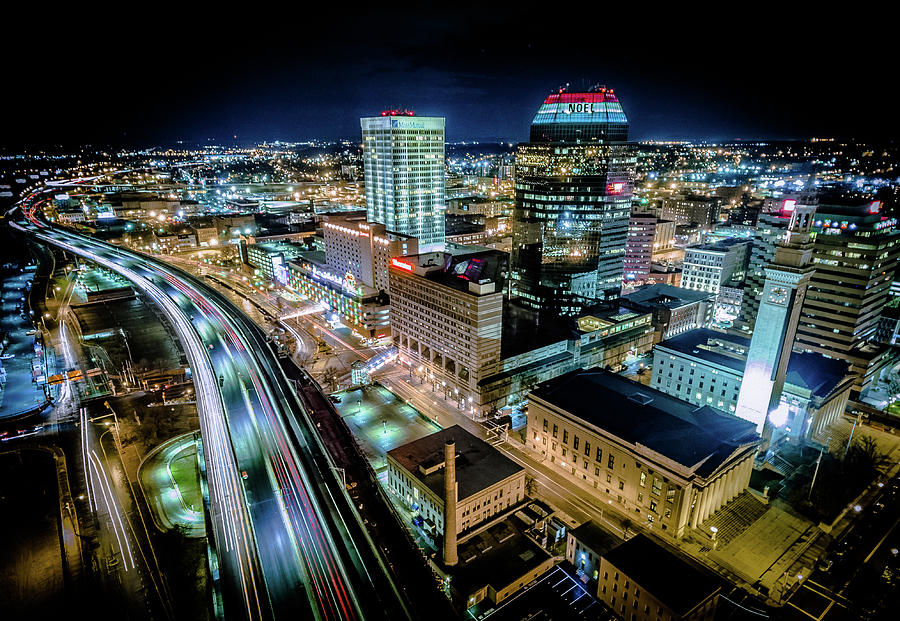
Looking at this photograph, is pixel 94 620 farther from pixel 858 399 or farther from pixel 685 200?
pixel 685 200

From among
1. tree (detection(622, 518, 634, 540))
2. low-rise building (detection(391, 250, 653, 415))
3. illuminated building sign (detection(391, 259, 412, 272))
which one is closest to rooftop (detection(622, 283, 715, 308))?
low-rise building (detection(391, 250, 653, 415))

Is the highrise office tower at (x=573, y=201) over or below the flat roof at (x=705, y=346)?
over

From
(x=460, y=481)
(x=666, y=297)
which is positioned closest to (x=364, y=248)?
(x=460, y=481)

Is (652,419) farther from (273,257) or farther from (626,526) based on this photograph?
(273,257)

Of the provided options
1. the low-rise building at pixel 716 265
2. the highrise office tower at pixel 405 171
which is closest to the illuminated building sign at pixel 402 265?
the highrise office tower at pixel 405 171

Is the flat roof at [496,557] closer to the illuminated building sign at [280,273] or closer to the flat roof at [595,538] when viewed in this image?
the flat roof at [595,538]

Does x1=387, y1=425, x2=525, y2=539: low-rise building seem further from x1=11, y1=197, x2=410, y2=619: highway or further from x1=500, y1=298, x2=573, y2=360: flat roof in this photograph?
x1=500, y1=298, x2=573, y2=360: flat roof
